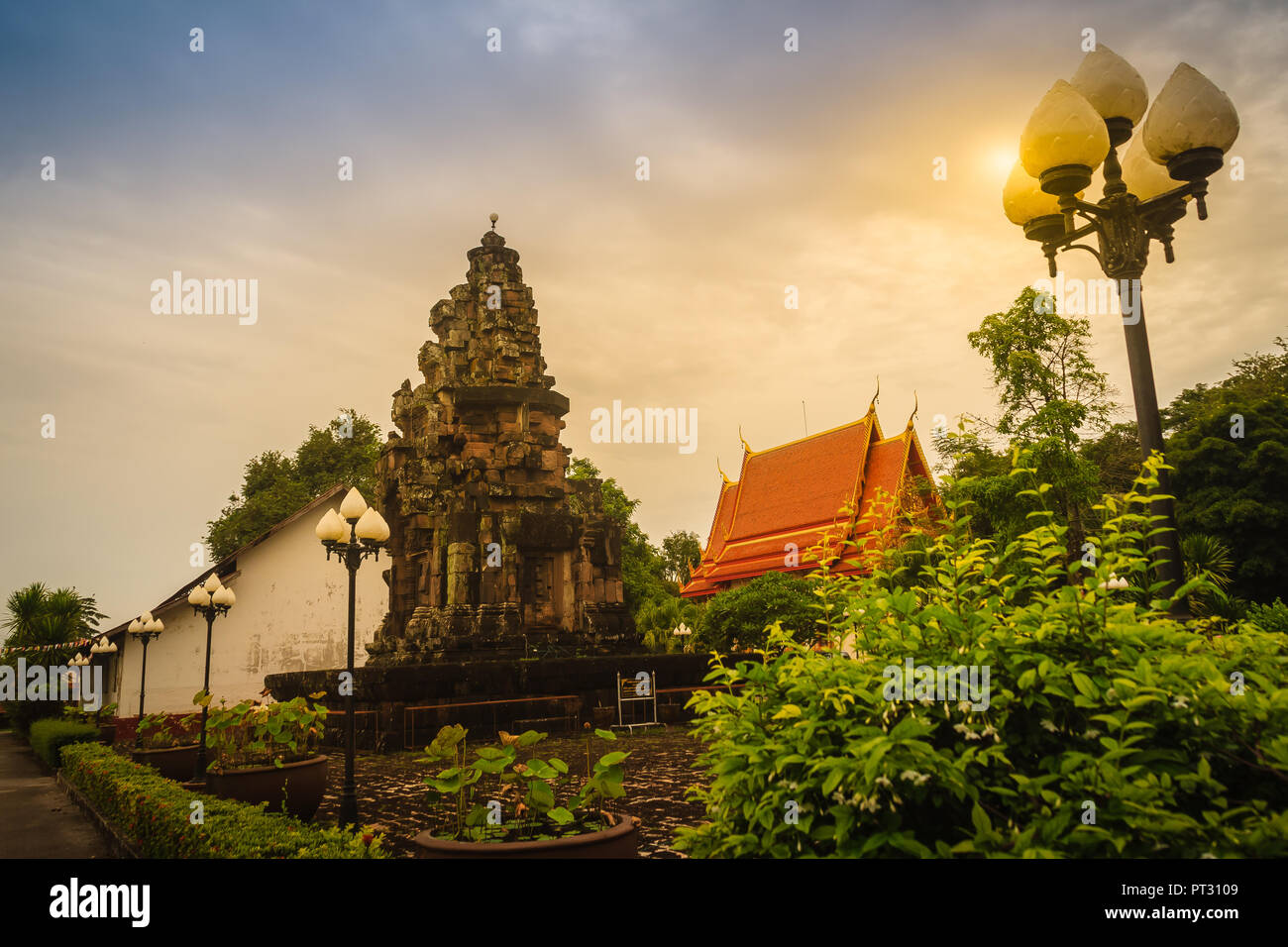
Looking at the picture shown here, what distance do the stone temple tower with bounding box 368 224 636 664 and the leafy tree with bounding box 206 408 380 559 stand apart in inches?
854

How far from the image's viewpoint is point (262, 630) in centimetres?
2738

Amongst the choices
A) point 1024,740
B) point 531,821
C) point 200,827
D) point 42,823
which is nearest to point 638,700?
point 42,823

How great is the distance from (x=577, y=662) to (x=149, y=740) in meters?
8.05

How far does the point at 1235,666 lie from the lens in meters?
2.91

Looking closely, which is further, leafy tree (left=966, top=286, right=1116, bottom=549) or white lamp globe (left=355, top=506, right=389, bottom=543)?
leafy tree (left=966, top=286, right=1116, bottom=549)

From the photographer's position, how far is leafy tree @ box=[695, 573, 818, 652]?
21859mm

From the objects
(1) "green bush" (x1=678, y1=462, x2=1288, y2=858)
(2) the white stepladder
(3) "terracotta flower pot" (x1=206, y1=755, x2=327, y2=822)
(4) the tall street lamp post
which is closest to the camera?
(1) "green bush" (x1=678, y1=462, x2=1288, y2=858)

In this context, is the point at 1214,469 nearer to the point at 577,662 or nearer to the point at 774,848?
the point at 577,662

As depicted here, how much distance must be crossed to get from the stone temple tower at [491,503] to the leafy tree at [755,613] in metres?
3.41

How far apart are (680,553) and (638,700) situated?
4713cm

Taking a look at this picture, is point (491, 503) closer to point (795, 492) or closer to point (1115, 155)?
point (1115, 155)

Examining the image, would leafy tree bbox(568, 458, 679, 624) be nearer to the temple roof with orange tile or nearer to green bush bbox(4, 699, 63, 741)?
the temple roof with orange tile

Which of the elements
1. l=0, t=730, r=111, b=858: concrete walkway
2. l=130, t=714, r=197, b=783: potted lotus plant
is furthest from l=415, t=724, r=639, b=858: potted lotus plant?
l=130, t=714, r=197, b=783: potted lotus plant
